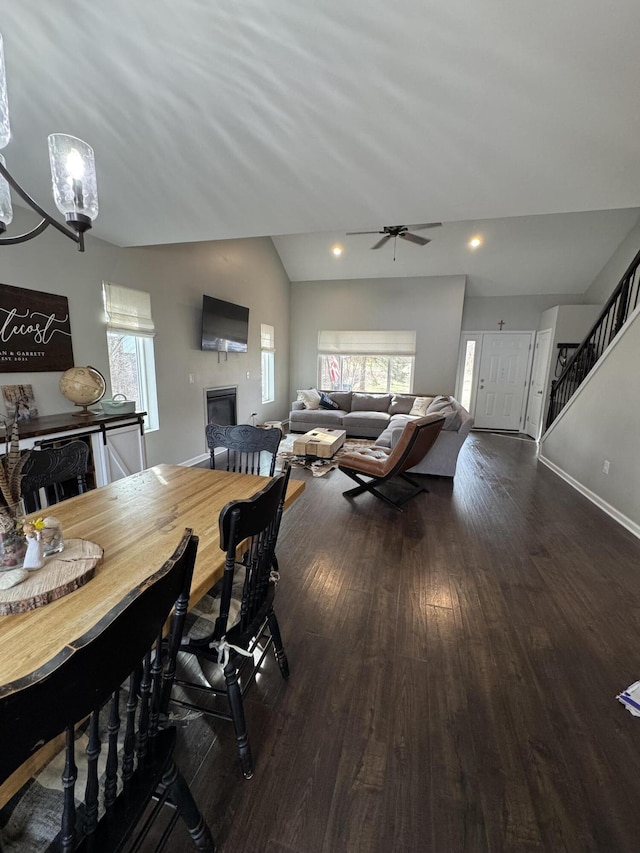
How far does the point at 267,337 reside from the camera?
691cm

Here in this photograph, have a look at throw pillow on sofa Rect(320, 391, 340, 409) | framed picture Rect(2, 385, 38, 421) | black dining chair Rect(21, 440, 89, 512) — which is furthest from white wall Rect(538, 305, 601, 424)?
framed picture Rect(2, 385, 38, 421)

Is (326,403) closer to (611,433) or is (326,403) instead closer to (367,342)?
(367,342)

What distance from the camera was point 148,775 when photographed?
79 cm

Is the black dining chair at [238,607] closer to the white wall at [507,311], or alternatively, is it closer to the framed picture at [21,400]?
the framed picture at [21,400]

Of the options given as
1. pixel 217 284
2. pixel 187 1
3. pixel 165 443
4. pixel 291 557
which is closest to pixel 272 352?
pixel 217 284

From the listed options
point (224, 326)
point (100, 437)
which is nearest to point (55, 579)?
point (100, 437)

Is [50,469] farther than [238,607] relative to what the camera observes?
Yes

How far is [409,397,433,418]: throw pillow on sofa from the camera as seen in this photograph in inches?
250

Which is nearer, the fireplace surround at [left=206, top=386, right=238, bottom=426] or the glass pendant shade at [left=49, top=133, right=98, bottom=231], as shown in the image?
the glass pendant shade at [left=49, top=133, right=98, bottom=231]

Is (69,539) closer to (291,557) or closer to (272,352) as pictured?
(291,557)

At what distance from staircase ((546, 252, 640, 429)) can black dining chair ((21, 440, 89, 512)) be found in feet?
15.6

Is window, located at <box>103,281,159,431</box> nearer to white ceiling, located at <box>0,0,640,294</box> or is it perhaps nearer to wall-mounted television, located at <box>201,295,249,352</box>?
white ceiling, located at <box>0,0,640,294</box>

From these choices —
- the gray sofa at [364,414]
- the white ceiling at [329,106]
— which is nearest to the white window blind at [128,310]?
the white ceiling at [329,106]

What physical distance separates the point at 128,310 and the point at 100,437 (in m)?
1.49
